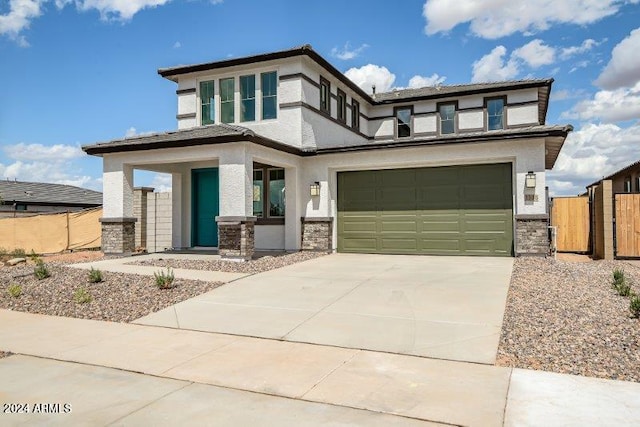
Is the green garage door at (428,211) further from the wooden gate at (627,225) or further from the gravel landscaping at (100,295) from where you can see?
the gravel landscaping at (100,295)

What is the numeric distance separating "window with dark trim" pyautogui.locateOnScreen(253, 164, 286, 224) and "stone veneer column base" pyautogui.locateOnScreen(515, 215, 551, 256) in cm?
758

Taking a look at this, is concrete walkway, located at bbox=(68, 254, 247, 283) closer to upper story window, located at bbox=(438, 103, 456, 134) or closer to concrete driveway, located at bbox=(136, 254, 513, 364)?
concrete driveway, located at bbox=(136, 254, 513, 364)

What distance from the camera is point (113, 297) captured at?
838 cm

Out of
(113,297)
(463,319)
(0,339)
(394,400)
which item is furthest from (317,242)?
(394,400)

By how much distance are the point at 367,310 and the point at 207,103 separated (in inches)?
475

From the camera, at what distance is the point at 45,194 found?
114 feet

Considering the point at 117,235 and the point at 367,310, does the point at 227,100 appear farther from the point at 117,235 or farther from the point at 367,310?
the point at 367,310

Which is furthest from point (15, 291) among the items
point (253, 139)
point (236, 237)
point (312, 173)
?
point (312, 173)

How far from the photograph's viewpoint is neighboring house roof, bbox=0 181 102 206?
32438mm

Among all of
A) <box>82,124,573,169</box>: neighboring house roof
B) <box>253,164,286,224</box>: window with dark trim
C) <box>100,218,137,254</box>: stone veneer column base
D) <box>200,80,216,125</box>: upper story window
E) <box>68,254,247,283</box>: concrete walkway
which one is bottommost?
<box>68,254,247,283</box>: concrete walkway

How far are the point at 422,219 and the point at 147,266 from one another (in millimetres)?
8134

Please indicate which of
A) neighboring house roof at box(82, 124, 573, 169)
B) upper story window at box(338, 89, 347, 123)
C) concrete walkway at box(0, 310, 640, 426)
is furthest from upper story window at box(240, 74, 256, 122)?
concrete walkway at box(0, 310, 640, 426)

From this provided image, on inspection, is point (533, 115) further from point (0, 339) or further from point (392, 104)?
point (0, 339)

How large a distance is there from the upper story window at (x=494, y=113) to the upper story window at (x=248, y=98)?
34.1 ft
